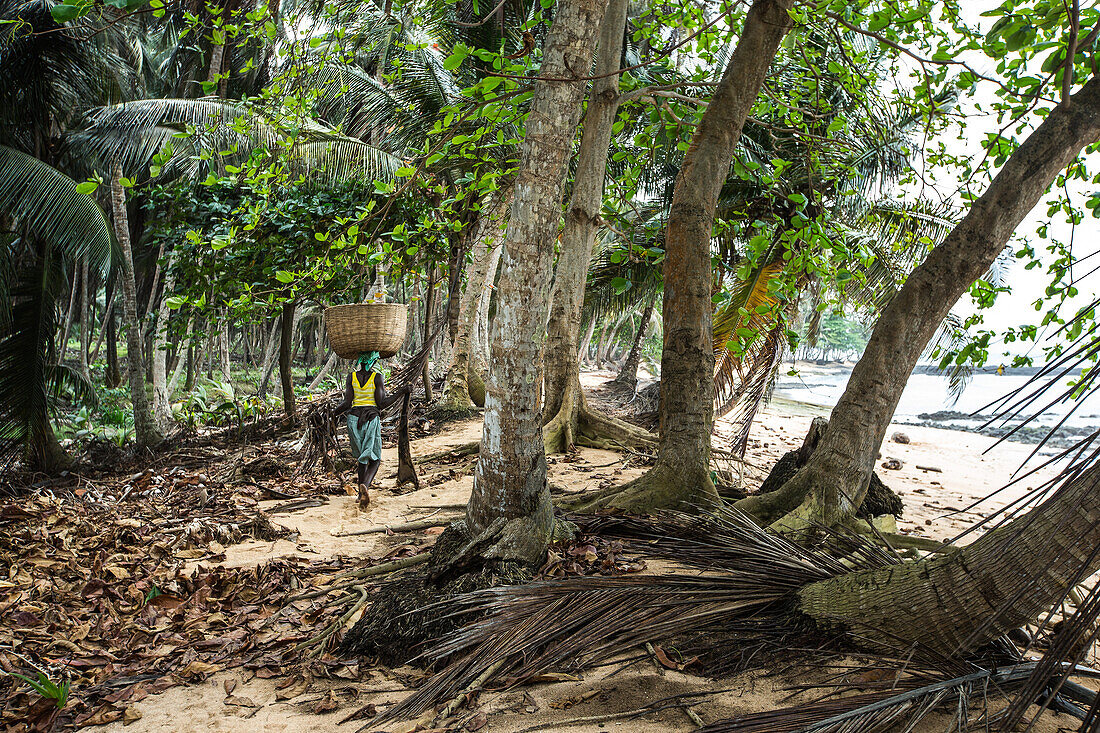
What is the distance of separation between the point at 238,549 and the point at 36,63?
8.61m

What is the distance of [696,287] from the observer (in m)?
3.71

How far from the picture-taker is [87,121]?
37.7 ft

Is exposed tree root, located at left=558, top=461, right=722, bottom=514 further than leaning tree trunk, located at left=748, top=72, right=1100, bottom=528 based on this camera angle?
Yes

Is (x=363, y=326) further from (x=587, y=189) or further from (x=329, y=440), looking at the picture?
(x=587, y=189)

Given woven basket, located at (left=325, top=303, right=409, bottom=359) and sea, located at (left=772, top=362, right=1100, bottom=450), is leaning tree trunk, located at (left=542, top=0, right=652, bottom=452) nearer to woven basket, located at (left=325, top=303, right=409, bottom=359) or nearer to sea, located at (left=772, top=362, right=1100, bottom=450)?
woven basket, located at (left=325, top=303, right=409, bottom=359)

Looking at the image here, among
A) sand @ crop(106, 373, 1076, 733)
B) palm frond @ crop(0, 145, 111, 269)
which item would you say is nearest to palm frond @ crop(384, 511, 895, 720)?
sand @ crop(106, 373, 1076, 733)

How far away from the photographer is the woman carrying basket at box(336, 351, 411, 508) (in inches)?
243

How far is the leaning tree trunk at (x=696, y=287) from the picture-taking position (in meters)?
3.69

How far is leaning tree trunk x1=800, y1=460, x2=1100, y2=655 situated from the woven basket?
4784 mm

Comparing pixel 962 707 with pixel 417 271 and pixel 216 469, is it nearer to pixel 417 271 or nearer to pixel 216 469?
pixel 417 271

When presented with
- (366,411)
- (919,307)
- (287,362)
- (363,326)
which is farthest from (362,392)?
(919,307)

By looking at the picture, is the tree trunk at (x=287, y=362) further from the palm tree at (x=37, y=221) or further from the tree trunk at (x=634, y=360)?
the tree trunk at (x=634, y=360)

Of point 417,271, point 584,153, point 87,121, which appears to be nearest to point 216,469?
point 417,271

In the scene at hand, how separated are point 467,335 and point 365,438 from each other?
5.93 m
